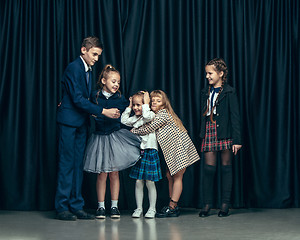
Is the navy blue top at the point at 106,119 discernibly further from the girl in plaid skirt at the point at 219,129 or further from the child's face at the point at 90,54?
the girl in plaid skirt at the point at 219,129

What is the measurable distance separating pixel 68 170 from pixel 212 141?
4.01ft

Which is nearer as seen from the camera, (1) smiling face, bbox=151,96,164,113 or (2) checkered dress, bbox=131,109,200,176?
(2) checkered dress, bbox=131,109,200,176

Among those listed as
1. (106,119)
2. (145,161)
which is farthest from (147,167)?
(106,119)

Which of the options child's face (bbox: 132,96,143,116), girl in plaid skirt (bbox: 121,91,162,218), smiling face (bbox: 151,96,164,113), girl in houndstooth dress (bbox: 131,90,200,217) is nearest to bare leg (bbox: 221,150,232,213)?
girl in houndstooth dress (bbox: 131,90,200,217)

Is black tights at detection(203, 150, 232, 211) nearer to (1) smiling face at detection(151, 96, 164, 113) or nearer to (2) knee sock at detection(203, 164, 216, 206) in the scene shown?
(2) knee sock at detection(203, 164, 216, 206)

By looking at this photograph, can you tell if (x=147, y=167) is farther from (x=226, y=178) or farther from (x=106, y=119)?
(x=226, y=178)

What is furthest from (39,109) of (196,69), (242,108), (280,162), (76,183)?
(280,162)

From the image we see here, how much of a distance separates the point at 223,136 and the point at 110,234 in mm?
1301

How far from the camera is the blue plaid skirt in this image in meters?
3.77

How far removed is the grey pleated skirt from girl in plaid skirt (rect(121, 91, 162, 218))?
3.6 inches

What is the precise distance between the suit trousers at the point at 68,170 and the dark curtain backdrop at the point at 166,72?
23.7 inches

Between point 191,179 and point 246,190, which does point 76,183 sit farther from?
point 246,190

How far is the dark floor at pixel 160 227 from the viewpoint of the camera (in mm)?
3047

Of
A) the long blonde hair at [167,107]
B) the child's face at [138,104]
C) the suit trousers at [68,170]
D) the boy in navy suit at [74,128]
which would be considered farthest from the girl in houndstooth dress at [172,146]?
the suit trousers at [68,170]
